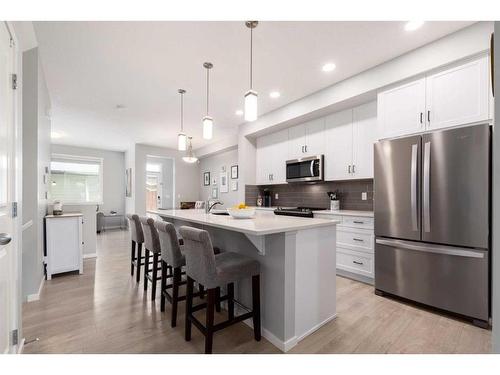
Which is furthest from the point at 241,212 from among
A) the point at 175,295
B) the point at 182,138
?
the point at 182,138

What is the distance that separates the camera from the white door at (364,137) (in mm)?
Result: 3330

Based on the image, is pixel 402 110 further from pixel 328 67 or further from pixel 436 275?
pixel 436 275

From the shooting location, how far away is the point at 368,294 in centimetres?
272

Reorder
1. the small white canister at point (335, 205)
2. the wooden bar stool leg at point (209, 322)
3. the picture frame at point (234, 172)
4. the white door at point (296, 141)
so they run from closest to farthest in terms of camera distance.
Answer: the wooden bar stool leg at point (209, 322), the small white canister at point (335, 205), the white door at point (296, 141), the picture frame at point (234, 172)

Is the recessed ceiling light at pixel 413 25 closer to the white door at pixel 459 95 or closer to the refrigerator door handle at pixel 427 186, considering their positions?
the white door at pixel 459 95

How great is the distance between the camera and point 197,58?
108 inches

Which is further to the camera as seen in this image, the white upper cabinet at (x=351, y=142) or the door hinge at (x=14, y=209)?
the white upper cabinet at (x=351, y=142)

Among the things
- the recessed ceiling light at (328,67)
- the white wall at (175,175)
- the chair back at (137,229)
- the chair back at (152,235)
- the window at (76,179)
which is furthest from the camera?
the window at (76,179)

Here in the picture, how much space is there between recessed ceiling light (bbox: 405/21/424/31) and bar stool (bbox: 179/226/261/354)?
8.13ft

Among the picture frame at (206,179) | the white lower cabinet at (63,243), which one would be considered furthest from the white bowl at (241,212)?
the picture frame at (206,179)

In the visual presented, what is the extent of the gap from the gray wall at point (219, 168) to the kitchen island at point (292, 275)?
4465 millimetres
